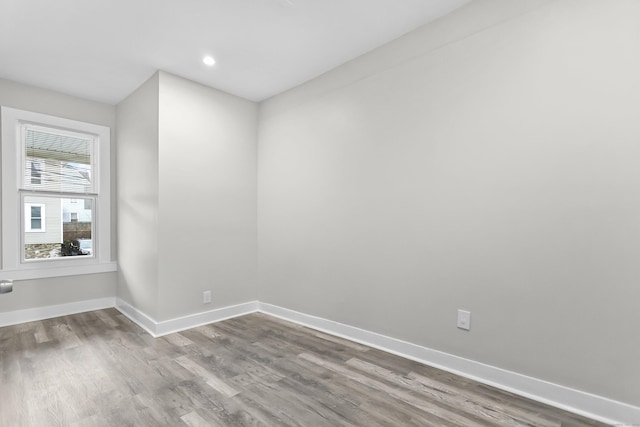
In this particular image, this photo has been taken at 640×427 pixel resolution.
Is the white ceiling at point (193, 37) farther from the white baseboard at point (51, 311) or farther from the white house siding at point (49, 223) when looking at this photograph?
the white baseboard at point (51, 311)

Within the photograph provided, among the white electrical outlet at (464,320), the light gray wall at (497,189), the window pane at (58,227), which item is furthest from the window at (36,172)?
the white electrical outlet at (464,320)

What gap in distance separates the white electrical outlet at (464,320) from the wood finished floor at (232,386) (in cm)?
36

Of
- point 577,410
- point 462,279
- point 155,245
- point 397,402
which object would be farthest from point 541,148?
point 155,245

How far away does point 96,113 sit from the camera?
3.92 m

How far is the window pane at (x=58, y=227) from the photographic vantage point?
350 cm

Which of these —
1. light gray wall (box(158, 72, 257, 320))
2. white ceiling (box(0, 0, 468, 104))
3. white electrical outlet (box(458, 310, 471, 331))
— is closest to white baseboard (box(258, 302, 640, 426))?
white electrical outlet (box(458, 310, 471, 331))

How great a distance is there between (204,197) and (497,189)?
A: 2.81 meters

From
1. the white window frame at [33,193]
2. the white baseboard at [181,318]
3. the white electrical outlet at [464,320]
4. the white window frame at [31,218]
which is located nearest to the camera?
the white electrical outlet at [464,320]

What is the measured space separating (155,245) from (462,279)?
9.25ft

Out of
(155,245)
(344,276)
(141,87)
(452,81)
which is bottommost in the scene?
(344,276)

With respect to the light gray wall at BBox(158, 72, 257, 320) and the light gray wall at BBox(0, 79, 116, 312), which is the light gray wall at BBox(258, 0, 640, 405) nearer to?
the light gray wall at BBox(158, 72, 257, 320)

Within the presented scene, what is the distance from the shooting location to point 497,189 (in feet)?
6.94

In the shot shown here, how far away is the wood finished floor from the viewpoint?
70.4 inches

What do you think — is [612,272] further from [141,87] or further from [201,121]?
[141,87]
